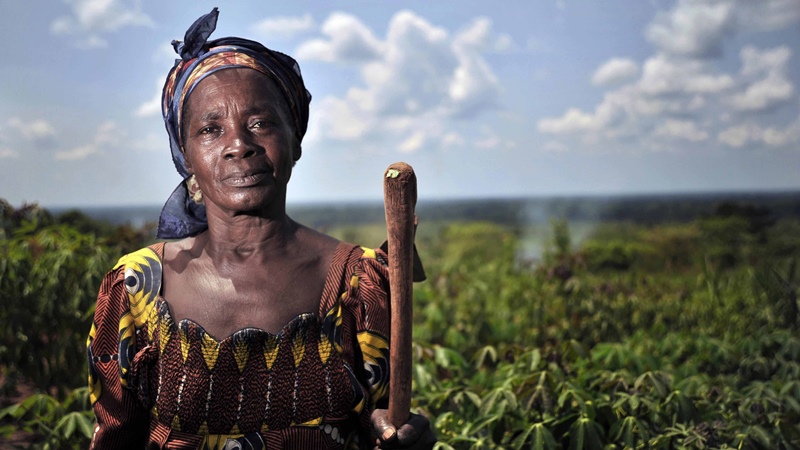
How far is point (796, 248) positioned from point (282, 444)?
8.51 meters

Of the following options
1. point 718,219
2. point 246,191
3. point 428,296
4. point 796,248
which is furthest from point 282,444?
point 718,219

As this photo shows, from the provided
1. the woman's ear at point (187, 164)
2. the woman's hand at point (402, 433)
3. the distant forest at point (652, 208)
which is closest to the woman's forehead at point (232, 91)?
the woman's ear at point (187, 164)

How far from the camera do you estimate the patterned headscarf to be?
1660 millimetres

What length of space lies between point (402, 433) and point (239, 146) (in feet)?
2.14

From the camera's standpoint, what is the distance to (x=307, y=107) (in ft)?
5.86

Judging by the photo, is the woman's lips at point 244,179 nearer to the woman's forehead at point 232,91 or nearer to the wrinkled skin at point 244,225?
the wrinkled skin at point 244,225

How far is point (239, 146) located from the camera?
62.2 inches

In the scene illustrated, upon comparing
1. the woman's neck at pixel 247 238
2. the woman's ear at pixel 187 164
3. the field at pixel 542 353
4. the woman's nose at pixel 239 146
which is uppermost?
the woman's nose at pixel 239 146

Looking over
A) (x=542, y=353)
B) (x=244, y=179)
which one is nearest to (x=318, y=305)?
(x=244, y=179)

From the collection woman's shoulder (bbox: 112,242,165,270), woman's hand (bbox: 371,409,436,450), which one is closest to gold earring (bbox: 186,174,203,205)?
woman's shoulder (bbox: 112,242,165,270)

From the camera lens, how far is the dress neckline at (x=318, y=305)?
5.24ft

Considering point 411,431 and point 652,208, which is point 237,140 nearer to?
point 411,431

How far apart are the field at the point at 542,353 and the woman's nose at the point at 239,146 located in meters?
1.03

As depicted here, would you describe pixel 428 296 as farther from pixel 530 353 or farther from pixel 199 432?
pixel 199 432
